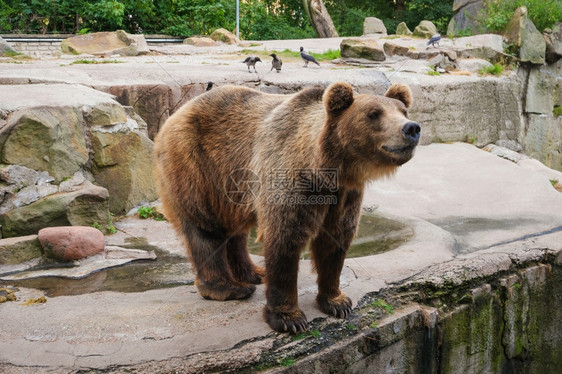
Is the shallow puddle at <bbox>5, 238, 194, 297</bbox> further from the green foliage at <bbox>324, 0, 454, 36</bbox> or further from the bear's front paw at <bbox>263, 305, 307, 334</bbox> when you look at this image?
the green foliage at <bbox>324, 0, 454, 36</bbox>

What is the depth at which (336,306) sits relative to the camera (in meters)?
3.40

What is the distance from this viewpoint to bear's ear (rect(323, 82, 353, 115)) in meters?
3.07

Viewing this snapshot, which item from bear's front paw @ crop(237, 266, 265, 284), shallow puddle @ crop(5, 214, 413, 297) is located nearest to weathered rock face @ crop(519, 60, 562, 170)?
shallow puddle @ crop(5, 214, 413, 297)

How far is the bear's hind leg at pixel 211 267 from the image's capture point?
3586mm

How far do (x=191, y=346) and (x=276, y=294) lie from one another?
1.78 feet

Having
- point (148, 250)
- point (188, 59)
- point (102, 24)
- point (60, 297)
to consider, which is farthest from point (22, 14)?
point (60, 297)

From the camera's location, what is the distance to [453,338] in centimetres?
399

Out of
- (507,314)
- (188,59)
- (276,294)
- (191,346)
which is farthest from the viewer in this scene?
(188,59)

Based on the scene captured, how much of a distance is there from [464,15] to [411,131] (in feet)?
48.4

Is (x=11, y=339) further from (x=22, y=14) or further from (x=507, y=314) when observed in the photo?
(x=22, y=14)

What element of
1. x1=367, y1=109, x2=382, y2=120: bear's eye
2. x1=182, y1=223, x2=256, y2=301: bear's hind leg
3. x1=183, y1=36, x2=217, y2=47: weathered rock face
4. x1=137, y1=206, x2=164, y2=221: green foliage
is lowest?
x1=137, y1=206, x2=164, y2=221: green foliage

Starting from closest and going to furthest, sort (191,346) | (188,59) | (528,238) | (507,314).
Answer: (191,346) < (507,314) < (528,238) < (188,59)

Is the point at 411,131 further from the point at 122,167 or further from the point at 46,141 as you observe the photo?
the point at 122,167

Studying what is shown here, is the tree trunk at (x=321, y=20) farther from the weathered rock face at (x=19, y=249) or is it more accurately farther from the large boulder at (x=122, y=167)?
the weathered rock face at (x=19, y=249)
